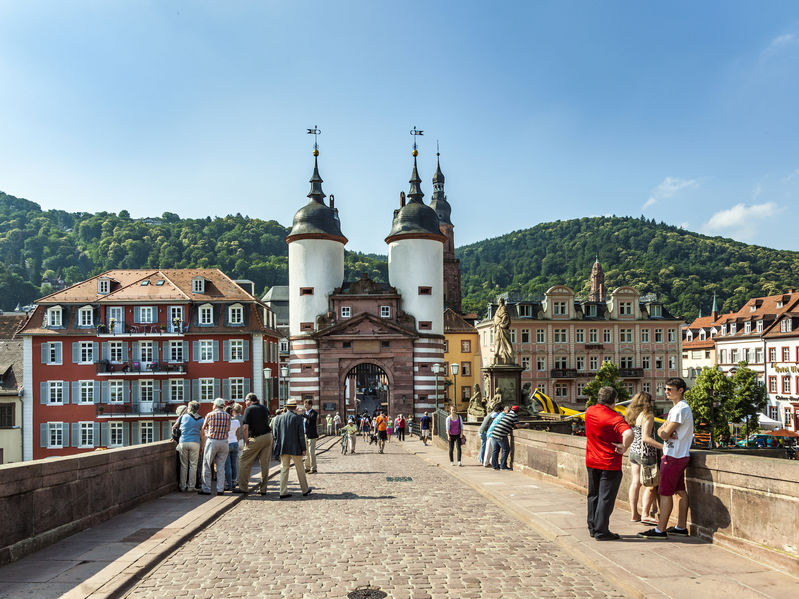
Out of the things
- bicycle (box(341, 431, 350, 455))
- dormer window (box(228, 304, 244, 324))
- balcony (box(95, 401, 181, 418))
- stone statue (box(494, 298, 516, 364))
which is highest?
dormer window (box(228, 304, 244, 324))

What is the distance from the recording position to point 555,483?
49.1 feet

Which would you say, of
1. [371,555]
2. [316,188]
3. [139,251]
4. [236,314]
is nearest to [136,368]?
[236,314]

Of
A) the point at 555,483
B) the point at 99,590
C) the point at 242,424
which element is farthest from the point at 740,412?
the point at 99,590

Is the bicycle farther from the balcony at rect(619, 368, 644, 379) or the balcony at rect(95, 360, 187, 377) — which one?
the balcony at rect(619, 368, 644, 379)

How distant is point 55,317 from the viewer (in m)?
52.7

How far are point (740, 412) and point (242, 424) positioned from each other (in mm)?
44109

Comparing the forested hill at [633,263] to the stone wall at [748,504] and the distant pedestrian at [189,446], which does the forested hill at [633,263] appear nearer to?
the distant pedestrian at [189,446]

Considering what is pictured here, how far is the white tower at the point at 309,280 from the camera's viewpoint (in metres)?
54.5

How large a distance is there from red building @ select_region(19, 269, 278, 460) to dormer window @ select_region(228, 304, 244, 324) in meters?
0.07

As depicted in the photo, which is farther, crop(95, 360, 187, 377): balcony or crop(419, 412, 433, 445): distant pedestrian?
crop(95, 360, 187, 377): balcony

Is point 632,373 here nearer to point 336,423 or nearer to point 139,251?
point 336,423

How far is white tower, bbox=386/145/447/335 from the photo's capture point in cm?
5634

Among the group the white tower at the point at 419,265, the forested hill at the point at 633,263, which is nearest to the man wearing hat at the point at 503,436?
the white tower at the point at 419,265

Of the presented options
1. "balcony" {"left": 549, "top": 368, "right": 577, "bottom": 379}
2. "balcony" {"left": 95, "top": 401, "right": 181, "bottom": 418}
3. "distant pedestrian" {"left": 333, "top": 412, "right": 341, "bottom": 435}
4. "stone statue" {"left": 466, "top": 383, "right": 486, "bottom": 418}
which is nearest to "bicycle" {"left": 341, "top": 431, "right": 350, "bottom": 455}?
"stone statue" {"left": 466, "top": 383, "right": 486, "bottom": 418}
